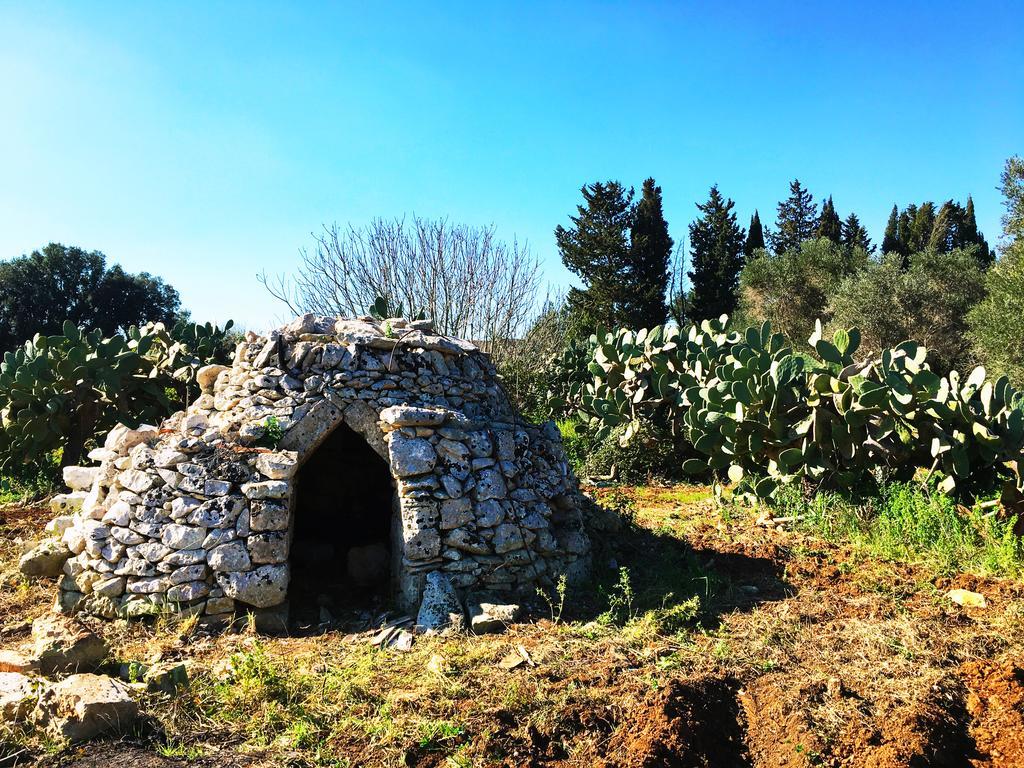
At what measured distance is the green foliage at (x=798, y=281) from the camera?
81.1 feet

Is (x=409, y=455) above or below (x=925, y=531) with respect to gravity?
above

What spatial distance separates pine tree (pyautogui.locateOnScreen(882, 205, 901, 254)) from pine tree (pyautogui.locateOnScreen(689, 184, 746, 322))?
7016mm

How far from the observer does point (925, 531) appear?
5.82 m

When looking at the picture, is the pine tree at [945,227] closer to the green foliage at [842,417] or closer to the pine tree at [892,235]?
the pine tree at [892,235]

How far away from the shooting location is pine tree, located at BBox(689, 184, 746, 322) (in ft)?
89.2

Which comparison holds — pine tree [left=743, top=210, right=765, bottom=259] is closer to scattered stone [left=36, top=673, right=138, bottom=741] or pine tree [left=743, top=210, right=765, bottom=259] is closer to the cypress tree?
the cypress tree

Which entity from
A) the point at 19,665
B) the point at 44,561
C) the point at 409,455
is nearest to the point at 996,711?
the point at 409,455

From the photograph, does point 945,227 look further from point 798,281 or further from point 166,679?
point 166,679

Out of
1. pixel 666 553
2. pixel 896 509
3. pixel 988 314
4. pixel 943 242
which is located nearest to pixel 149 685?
pixel 666 553

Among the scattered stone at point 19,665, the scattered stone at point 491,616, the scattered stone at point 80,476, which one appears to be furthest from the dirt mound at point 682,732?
the scattered stone at point 80,476

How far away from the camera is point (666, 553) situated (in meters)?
6.14

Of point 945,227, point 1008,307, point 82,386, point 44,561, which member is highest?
point 945,227

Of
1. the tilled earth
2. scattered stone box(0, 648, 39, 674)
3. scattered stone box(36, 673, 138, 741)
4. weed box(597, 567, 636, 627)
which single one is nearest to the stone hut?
the tilled earth

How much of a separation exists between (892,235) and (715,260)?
10.5m
